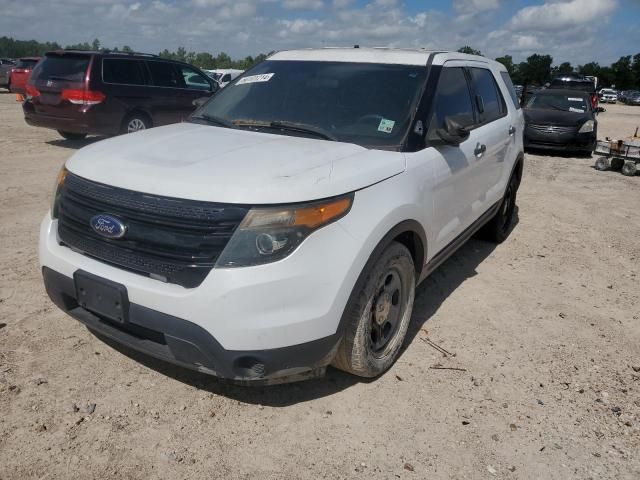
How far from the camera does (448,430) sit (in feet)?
9.06

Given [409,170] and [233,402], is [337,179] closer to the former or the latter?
[409,170]

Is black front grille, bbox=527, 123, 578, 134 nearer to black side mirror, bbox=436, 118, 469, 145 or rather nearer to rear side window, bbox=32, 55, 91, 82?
rear side window, bbox=32, 55, 91, 82

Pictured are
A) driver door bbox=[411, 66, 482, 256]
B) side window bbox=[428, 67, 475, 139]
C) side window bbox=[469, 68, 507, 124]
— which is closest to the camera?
driver door bbox=[411, 66, 482, 256]

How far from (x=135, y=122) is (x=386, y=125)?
7.79m

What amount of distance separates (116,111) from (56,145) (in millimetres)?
1878

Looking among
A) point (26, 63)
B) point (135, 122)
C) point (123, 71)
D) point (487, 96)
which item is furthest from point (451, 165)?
point (26, 63)

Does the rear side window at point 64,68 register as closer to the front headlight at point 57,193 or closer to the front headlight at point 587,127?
the front headlight at point 57,193

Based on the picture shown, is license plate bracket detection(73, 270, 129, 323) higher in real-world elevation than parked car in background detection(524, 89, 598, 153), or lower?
lower

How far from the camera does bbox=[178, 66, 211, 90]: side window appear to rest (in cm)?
1098

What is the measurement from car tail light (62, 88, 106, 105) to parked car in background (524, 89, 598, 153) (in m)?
9.24

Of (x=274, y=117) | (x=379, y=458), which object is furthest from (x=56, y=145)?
(x=379, y=458)

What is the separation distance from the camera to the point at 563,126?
483 inches

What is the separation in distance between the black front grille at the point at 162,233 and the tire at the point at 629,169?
10285 mm

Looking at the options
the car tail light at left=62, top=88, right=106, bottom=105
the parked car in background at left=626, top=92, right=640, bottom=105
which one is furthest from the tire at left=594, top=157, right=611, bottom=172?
the parked car in background at left=626, top=92, right=640, bottom=105
